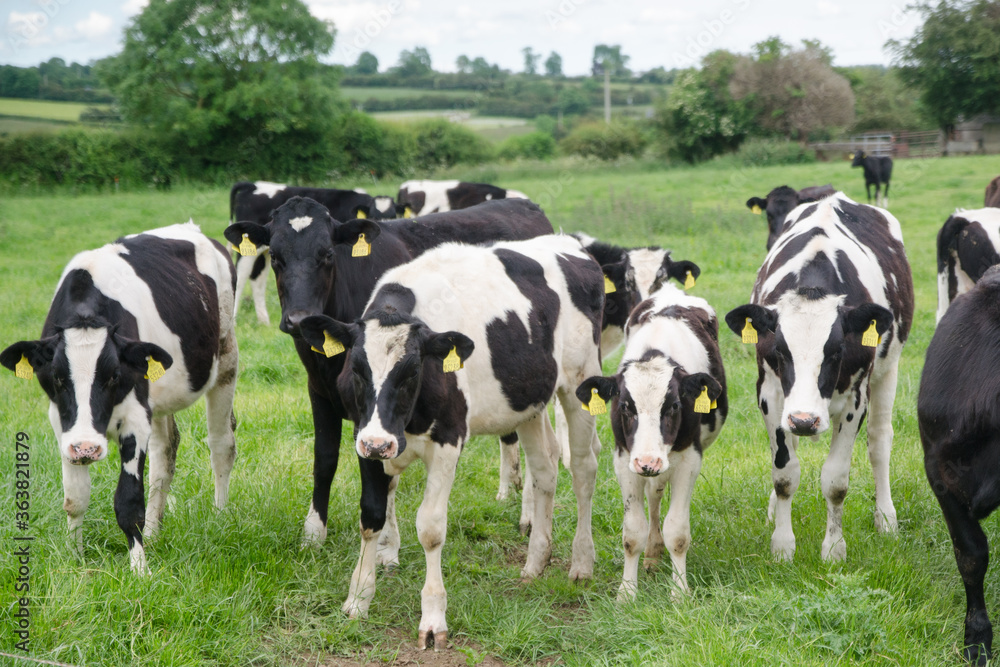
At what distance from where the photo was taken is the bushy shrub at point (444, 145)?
45.4m

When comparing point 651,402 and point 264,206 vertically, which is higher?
point 264,206

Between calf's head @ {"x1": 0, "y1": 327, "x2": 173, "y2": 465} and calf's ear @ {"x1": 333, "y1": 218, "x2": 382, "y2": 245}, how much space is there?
1.46 meters

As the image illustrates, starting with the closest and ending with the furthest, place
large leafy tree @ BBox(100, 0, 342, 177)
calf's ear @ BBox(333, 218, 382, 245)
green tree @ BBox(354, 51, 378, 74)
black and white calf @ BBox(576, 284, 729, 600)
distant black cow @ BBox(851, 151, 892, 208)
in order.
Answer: black and white calf @ BBox(576, 284, 729, 600) → calf's ear @ BBox(333, 218, 382, 245) → distant black cow @ BBox(851, 151, 892, 208) → large leafy tree @ BBox(100, 0, 342, 177) → green tree @ BBox(354, 51, 378, 74)

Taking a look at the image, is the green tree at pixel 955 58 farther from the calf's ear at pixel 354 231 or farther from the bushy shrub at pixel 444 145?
the calf's ear at pixel 354 231

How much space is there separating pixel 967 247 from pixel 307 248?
20.7ft

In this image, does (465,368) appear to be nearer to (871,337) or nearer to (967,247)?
(871,337)

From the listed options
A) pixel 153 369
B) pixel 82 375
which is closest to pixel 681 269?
pixel 153 369

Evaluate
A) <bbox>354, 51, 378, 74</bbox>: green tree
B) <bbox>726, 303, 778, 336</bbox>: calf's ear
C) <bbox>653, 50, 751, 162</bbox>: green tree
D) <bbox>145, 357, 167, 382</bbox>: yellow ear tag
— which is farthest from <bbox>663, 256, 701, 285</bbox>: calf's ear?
<bbox>354, 51, 378, 74</bbox>: green tree

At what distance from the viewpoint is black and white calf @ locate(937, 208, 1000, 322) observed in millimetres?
8047

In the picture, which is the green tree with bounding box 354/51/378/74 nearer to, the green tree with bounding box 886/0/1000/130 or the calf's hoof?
the green tree with bounding box 886/0/1000/130

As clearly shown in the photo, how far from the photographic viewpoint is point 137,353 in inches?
182

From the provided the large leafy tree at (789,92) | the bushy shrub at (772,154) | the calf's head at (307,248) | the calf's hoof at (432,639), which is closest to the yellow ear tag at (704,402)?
the calf's hoof at (432,639)

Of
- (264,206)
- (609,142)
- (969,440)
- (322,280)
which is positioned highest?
(609,142)

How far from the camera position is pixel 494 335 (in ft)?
16.2
